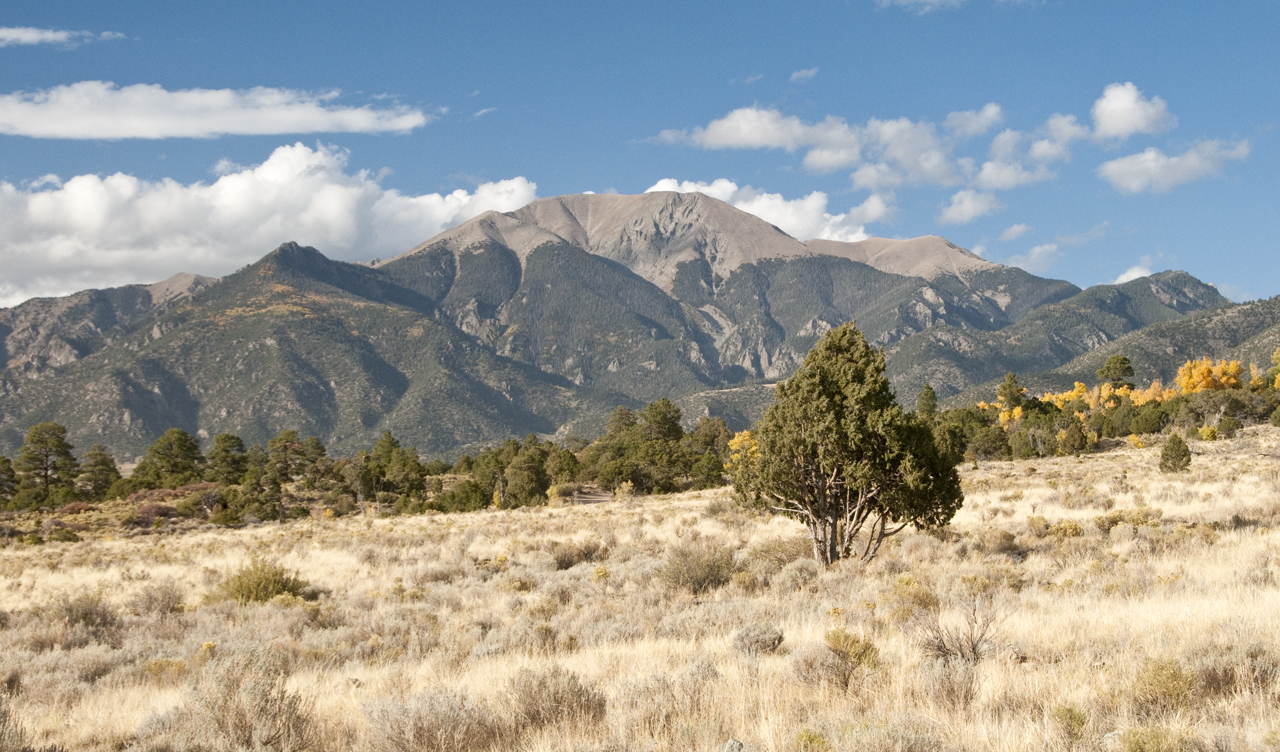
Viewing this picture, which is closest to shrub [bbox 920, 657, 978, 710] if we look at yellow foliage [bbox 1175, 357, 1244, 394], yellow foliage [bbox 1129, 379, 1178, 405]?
yellow foliage [bbox 1175, 357, 1244, 394]

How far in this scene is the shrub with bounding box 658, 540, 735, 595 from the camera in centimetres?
1344

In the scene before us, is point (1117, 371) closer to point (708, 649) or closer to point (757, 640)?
point (757, 640)

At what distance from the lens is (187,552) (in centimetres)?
2708

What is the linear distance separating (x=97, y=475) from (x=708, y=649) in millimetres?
79741

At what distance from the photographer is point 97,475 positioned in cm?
6756

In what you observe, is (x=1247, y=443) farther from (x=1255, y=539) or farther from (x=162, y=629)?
(x=162, y=629)

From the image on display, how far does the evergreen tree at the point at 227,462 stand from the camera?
70.2 meters

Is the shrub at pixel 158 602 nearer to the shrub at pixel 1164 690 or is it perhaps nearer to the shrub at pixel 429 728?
the shrub at pixel 429 728

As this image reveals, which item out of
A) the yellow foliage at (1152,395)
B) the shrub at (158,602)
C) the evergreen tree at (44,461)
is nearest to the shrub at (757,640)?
the shrub at (158,602)

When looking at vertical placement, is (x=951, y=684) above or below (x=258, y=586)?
above

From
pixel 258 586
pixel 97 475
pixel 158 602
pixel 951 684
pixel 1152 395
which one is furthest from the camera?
pixel 1152 395

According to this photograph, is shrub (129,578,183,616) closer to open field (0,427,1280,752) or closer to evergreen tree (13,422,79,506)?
open field (0,427,1280,752)

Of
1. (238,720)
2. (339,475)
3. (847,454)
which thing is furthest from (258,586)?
(339,475)

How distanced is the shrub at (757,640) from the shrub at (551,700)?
7.65 feet
